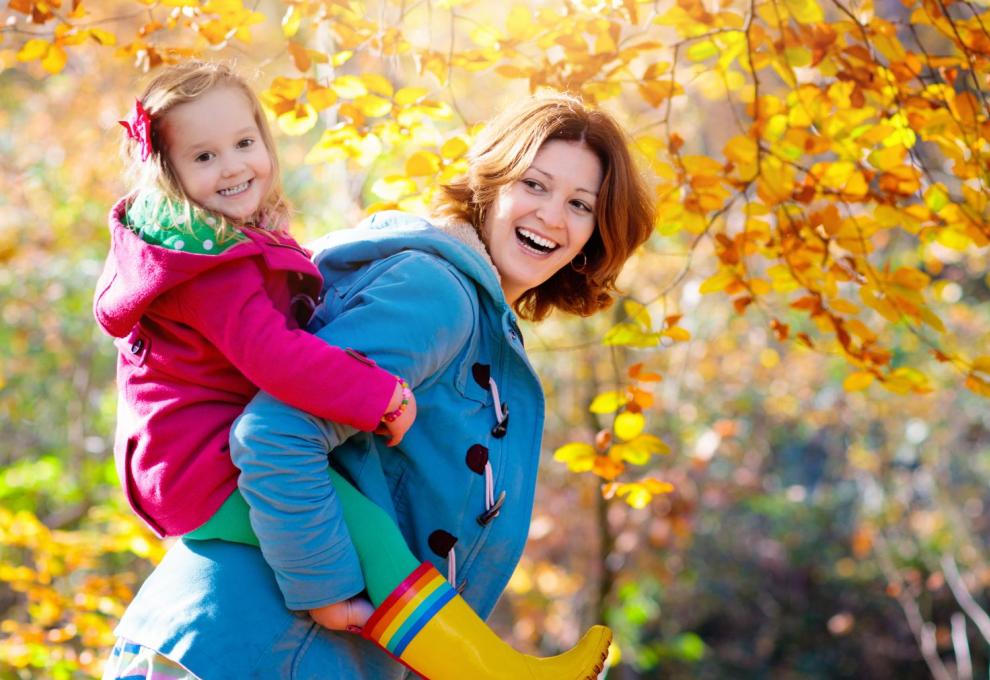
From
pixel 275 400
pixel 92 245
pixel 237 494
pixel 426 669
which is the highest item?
pixel 275 400

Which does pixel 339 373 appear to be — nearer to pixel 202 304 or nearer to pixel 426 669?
pixel 202 304

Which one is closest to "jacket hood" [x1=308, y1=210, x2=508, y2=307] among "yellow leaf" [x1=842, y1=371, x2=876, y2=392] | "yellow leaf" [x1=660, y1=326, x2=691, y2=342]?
"yellow leaf" [x1=660, y1=326, x2=691, y2=342]

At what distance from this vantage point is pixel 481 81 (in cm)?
696

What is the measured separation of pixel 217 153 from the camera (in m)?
1.53

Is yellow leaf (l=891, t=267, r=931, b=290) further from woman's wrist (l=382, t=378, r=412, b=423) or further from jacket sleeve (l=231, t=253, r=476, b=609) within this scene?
woman's wrist (l=382, t=378, r=412, b=423)

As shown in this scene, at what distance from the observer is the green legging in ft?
4.67

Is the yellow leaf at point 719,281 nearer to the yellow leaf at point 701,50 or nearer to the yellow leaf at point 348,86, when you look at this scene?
the yellow leaf at point 701,50

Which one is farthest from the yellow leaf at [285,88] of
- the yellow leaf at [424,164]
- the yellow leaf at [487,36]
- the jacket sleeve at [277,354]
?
the jacket sleeve at [277,354]

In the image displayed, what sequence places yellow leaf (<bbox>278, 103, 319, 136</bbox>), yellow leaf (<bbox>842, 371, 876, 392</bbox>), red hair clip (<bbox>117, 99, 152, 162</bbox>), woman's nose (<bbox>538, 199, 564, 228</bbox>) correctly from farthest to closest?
yellow leaf (<bbox>842, 371, 876, 392</bbox>) → yellow leaf (<bbox>278, 103, 319, 136</bbox>) → woman's nose (<bbox>538, 199, 564, 228</bbox>) → red hair clip (<bbox>117, 99, 152, 162</bbox>)

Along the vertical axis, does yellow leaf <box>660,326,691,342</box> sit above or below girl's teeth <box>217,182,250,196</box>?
below

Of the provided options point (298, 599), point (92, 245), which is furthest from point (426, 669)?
point (92, 245)

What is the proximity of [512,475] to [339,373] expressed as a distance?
37cm

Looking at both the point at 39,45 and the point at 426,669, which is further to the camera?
the point at 39,45

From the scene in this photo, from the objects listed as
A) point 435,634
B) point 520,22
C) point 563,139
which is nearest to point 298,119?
point 520,22
